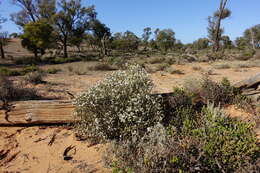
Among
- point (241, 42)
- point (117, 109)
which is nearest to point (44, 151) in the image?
point (117, 109)

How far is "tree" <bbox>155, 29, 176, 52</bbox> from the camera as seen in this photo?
40656mm

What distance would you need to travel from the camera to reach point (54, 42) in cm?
2386

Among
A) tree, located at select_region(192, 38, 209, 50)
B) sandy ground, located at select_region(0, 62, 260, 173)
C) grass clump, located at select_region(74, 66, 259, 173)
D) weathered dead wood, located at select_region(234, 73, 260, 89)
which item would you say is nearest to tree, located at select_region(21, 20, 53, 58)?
sandy ground, located at select_region(0, 62, 260, 173)

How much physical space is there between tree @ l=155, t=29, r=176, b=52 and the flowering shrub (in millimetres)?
38634

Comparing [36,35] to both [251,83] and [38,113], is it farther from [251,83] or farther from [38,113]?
[251,83]

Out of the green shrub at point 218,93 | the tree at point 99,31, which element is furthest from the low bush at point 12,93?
the tree at point 99,31

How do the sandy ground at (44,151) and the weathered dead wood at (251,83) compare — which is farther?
the weathered dead wood at (251,83)

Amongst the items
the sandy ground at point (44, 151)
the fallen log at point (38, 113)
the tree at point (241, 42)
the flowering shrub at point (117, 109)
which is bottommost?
the sandy ground at point (44, 151)

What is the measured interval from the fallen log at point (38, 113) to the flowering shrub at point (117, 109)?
55cm

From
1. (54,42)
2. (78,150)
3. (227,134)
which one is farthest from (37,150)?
(54,42)

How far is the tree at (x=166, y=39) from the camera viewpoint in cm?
4066

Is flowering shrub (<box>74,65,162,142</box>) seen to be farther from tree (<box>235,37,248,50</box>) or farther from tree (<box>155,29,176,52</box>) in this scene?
tree (<box>235,37,248,50</box>)

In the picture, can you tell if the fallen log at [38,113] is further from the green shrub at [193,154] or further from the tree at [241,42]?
the tree at [241,42]

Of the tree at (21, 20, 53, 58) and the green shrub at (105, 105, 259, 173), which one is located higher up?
the tree at (21, 20, 53, 58)
